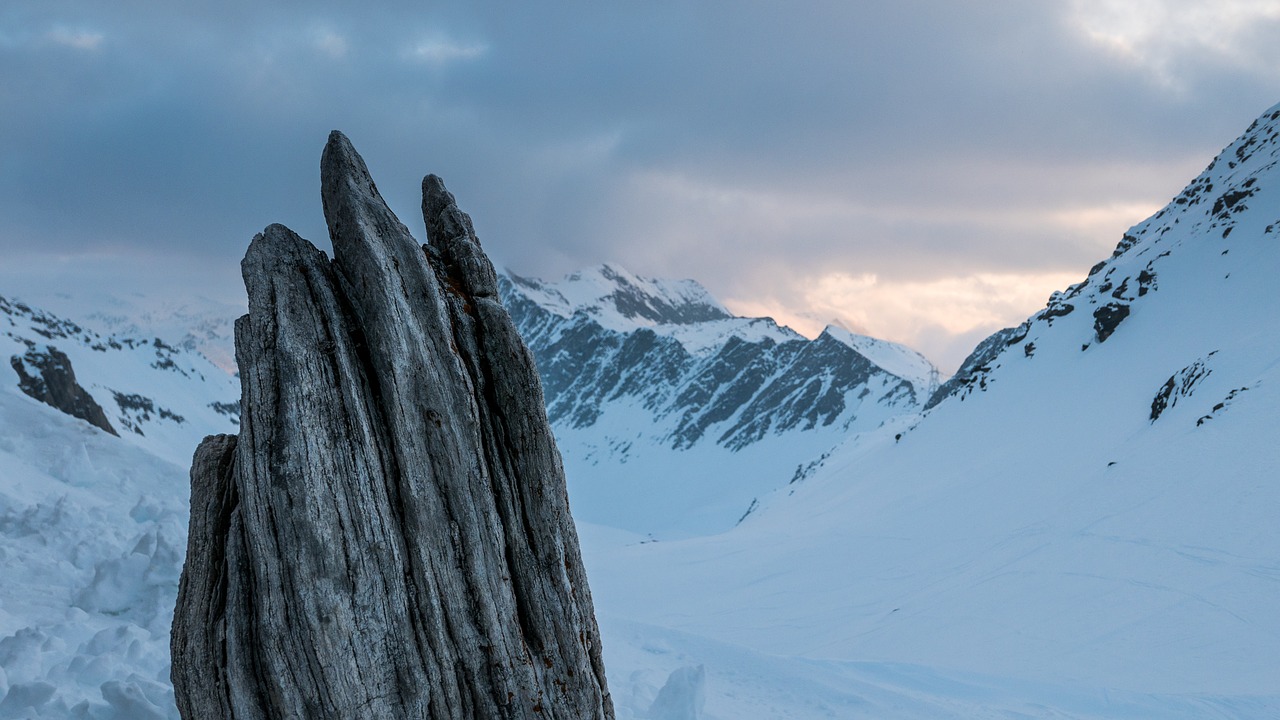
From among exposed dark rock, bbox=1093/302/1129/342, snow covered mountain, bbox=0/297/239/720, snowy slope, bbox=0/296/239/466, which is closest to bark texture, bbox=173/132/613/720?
snow covered mountain, bbox=0/297/239/720

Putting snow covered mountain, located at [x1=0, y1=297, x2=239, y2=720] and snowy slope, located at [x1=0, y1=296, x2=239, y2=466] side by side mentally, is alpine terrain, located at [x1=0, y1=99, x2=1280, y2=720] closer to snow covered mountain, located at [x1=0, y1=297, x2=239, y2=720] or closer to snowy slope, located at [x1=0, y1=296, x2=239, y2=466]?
snow covered mountain, located at [x1=0, y1=297, x2=239, y2=720]

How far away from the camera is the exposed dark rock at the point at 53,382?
192 ft

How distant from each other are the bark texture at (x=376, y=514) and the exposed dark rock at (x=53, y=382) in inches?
2551

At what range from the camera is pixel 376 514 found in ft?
19.9

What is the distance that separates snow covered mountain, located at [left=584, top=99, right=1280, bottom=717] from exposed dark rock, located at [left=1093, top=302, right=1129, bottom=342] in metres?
0.16

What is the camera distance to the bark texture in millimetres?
5809

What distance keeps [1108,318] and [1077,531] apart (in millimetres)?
29363

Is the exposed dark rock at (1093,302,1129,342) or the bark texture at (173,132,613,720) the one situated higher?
the exposed dark rock at (1093,302,1129,342)

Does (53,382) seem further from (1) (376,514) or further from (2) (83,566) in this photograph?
(1) (376,514)

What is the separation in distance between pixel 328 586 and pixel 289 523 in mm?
574

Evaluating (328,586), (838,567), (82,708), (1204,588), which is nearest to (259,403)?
(328,586)

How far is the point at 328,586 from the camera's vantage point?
577 cm

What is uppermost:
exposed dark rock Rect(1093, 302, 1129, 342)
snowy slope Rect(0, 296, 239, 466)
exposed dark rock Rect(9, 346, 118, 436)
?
snowy slope Rect(0, 296, 239, 466)

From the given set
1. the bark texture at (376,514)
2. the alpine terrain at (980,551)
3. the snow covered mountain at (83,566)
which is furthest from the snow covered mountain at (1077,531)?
the snow covered mountain at (83,566)
